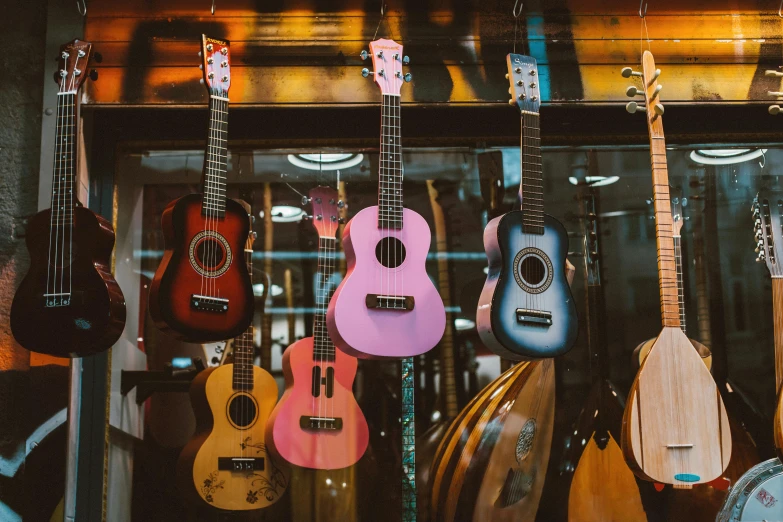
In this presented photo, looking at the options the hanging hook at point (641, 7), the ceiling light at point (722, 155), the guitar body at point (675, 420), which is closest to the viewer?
the guitar body at point (675, 420)

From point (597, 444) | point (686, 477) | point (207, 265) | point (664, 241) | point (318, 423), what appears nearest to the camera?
point (686, 477)

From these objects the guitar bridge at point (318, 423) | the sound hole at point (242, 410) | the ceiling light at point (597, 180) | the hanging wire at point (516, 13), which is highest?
the hanging wire at point (516, 13)

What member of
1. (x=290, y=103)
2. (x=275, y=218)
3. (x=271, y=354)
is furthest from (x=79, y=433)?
(x=290, y=103)

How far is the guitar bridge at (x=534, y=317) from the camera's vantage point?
3240 mm

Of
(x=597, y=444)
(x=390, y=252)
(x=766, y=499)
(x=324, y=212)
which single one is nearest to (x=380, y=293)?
(x=390, y=252)

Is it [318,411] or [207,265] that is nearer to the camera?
[207,265]

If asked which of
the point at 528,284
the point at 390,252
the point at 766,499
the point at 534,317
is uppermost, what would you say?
the point at 390,252

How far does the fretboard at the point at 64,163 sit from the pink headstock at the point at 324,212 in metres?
1.04

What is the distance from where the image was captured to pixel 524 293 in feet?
10.8

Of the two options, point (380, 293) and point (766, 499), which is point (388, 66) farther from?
point (766, 499)

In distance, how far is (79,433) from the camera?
145 inches

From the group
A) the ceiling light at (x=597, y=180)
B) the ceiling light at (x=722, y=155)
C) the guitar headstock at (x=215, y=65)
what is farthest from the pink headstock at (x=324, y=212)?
the ceiling light at (x=722, y=155)

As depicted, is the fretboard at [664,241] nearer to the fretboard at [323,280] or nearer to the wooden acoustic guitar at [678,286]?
the wooden acoustic guitar at [678,286]

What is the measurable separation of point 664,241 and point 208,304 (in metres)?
1.80
